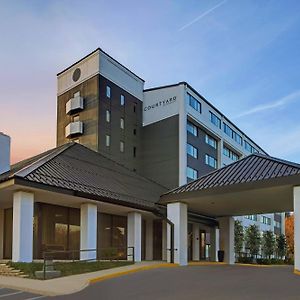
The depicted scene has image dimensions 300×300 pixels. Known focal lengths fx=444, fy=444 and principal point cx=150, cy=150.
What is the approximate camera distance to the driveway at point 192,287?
40.3 ft

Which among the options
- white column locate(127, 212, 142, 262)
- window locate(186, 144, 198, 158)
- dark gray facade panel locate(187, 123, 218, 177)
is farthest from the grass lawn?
dark gray facade panel locate(187, 123, 218, 177)

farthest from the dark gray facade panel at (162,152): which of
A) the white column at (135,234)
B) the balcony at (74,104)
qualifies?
the white column at (135,234)

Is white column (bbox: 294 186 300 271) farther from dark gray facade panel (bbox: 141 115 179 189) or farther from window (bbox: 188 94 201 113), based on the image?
window (bbox: 188 94 201 113)

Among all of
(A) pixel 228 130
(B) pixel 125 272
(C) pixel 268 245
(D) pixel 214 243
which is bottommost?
(C) pixel 268 245

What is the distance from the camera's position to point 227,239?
3188 cm

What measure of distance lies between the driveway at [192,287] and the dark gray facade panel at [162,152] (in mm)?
29961

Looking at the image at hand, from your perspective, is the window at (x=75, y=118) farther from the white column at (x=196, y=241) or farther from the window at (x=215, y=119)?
the white column at (x=196, y=241)

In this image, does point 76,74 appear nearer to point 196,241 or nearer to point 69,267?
point 196,241

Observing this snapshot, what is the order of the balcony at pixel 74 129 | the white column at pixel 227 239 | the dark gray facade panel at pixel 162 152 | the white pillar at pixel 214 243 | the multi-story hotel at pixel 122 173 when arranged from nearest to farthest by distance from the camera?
1. the multi-story hotel at pixel 122 173
2. the white column at pixel 227 239
3. the white pillar at pixel 214 243
4. the dark gray facade panel at pixel 162 152
5. the balcony at pixel 74 129

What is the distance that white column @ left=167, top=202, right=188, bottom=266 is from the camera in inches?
944

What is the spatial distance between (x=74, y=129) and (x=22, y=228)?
2900 cm

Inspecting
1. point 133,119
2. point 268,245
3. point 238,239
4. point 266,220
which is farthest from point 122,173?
point 266,220

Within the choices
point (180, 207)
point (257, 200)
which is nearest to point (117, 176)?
point (180, 207)

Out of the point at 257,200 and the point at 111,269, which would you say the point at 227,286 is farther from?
the point at 257,200
